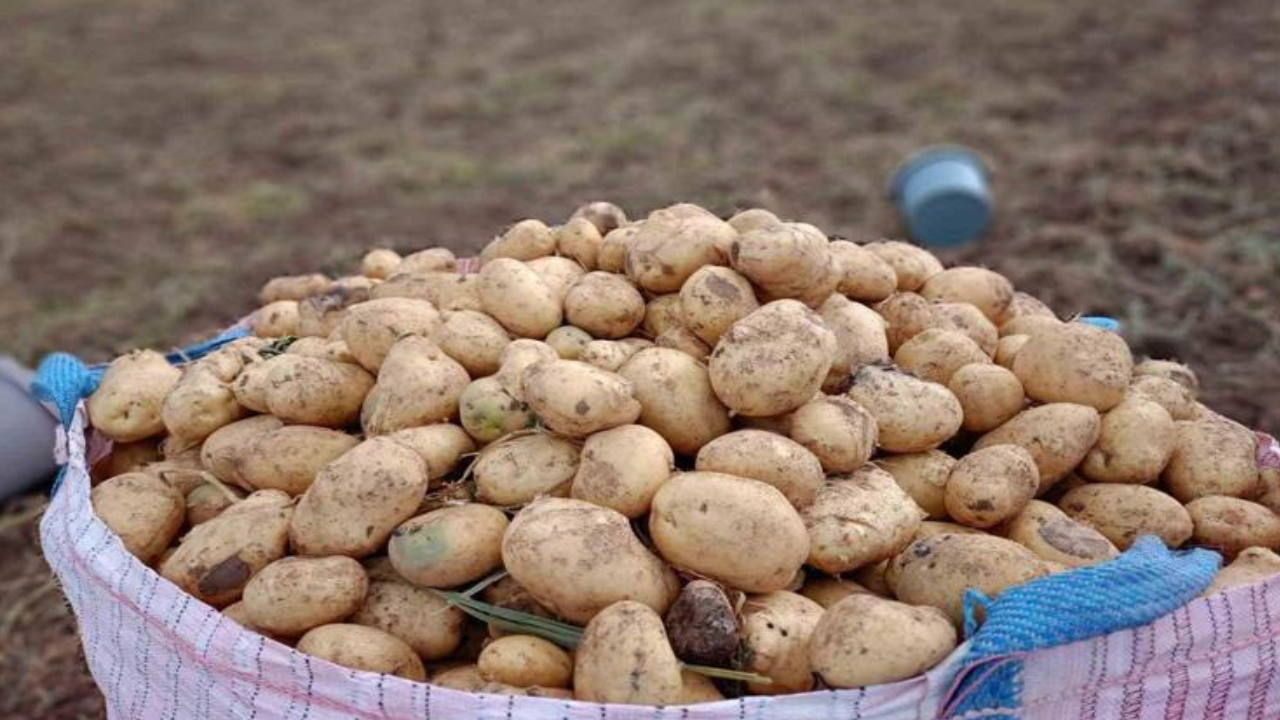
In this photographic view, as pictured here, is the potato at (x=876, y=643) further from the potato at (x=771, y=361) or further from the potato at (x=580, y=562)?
the potato at (x=771, y=361)

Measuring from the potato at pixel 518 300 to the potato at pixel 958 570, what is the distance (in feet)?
2.69

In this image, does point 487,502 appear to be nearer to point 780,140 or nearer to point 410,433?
point 410,433

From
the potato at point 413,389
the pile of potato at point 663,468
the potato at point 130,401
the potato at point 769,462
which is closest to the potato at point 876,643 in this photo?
the pile of potato at point 663,468

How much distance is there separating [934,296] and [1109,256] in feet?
9.00

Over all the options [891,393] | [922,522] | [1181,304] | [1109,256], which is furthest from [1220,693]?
[1109,256]

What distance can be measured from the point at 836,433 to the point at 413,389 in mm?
723

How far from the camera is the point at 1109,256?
15.9ft

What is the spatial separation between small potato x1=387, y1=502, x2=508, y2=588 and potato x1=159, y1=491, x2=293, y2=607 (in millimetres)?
214

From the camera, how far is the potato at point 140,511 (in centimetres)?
194

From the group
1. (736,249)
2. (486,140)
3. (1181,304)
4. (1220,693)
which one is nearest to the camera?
(1220,693)

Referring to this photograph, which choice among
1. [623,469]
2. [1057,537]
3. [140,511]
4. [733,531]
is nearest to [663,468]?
[623,469]

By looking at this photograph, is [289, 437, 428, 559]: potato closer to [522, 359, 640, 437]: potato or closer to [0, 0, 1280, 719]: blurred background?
[522, 359, 640, 437]: potato

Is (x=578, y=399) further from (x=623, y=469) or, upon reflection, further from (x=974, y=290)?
(x=974, y=290)

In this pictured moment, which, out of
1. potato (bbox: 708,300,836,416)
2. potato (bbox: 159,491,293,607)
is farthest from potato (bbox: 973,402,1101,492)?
potato (bbox: 159,491,293,607)
